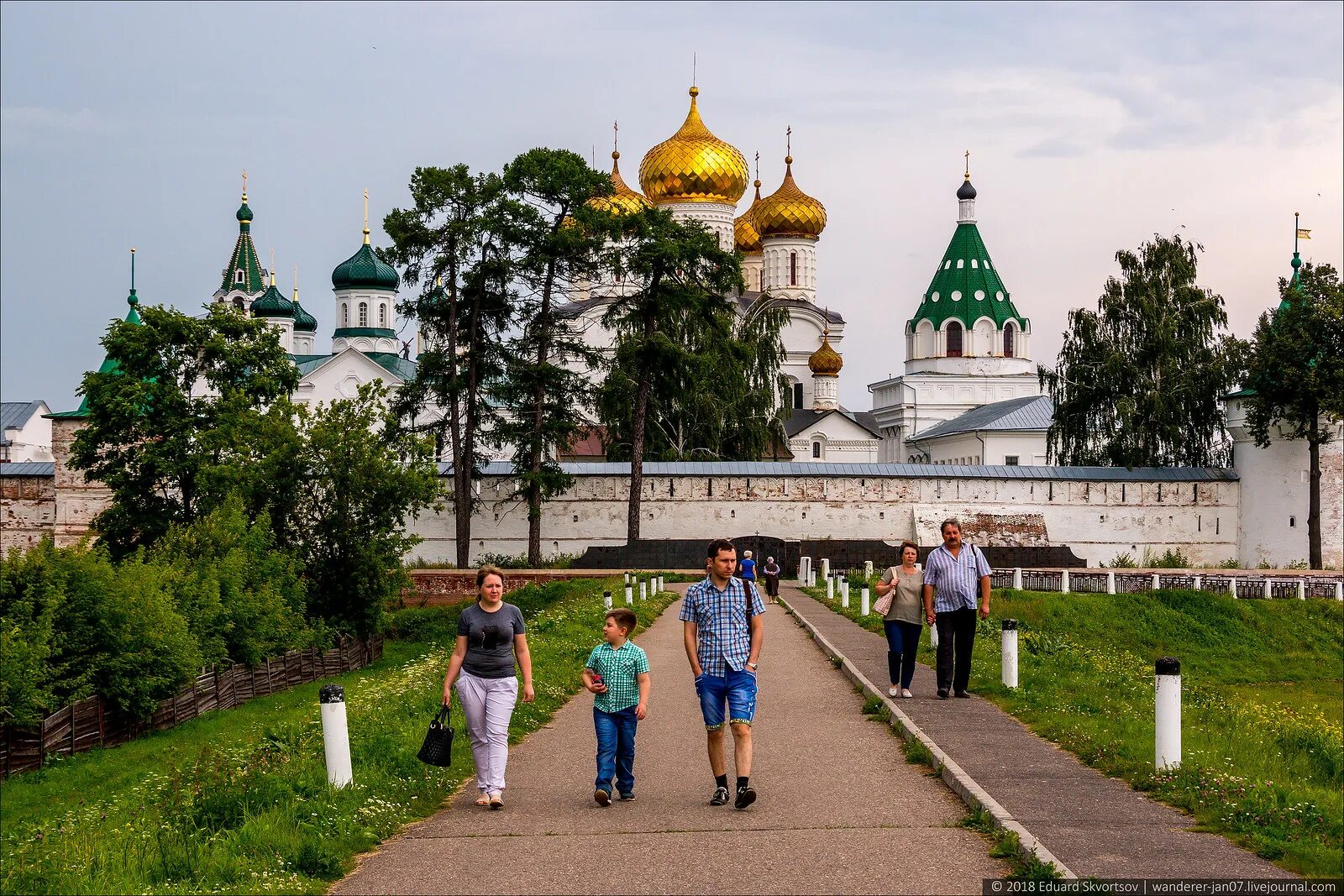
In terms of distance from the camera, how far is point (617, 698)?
8.09 metres

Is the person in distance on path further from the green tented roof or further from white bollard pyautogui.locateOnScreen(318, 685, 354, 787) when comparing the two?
the green tented roof

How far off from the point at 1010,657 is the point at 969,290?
2286 inches

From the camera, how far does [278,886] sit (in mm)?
6363

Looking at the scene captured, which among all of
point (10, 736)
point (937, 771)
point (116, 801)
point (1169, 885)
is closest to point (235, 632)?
point (10, 736)

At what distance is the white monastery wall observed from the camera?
1523 inches

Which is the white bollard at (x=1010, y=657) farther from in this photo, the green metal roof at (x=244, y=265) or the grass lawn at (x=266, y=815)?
the green metal roof at (x=244, y=265)

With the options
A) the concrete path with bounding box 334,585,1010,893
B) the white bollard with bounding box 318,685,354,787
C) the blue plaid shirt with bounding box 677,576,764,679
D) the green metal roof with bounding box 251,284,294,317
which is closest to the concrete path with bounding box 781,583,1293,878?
the concrete path with bounding box 334,585,1010,893

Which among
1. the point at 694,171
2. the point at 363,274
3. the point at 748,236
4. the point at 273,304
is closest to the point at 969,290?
the point at 748,236

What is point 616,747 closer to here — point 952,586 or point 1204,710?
point 952,586

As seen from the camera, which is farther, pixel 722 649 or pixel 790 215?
pixel 790 215

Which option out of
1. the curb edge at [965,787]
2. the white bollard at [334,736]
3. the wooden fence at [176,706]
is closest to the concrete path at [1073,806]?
the curb edge at [965,787]

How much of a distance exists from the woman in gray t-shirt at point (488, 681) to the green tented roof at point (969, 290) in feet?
205

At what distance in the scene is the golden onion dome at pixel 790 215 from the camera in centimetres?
6122

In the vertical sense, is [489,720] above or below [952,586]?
below
